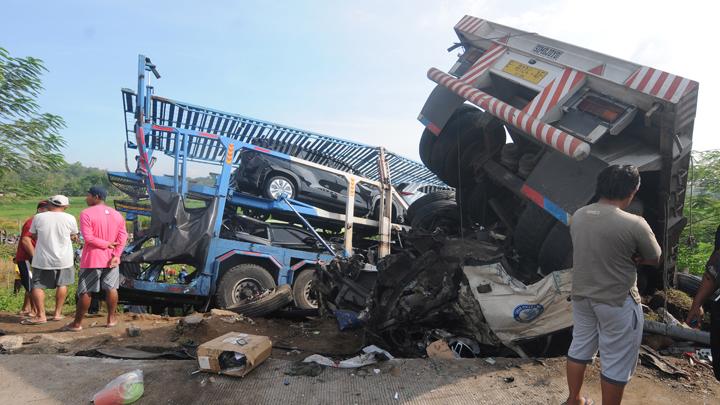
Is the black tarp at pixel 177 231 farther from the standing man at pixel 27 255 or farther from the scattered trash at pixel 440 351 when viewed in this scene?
the scattered trash at pixel 440 351

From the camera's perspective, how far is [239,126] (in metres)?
6.53

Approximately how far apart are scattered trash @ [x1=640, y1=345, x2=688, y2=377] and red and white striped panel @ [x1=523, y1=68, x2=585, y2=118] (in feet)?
5.87

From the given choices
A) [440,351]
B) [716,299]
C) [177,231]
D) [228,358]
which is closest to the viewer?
[716,299]

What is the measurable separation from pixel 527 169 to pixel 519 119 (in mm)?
566

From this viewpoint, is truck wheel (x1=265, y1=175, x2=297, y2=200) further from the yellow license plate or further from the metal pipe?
the metal pipe

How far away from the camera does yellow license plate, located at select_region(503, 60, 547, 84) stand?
3619mm

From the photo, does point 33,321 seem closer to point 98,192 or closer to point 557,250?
point 98,192

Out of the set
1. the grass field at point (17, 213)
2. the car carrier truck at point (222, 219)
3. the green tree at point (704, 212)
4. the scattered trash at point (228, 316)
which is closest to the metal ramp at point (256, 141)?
the car carrier truck at point (222, 219)

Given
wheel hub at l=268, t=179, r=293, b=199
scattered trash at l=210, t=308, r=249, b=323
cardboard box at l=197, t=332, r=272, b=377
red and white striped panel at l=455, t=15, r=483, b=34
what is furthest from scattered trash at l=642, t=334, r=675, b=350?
wheel hub at l=268, t=179, r=293, b=199

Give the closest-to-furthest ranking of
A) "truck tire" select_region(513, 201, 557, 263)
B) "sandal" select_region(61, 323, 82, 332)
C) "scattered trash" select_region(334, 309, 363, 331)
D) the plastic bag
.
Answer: the plastic bag
"truck tire" select_region(513, 201, 557, 263)
"scattered trash" select_region(334, 309, 363, 331)
"sandal" select_region(61, 323, 82, 332)

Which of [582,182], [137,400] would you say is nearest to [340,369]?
[137,400]

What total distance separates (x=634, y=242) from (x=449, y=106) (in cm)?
259

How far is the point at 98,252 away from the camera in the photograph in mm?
4316

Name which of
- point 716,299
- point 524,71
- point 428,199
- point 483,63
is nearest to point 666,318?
point 716,299
